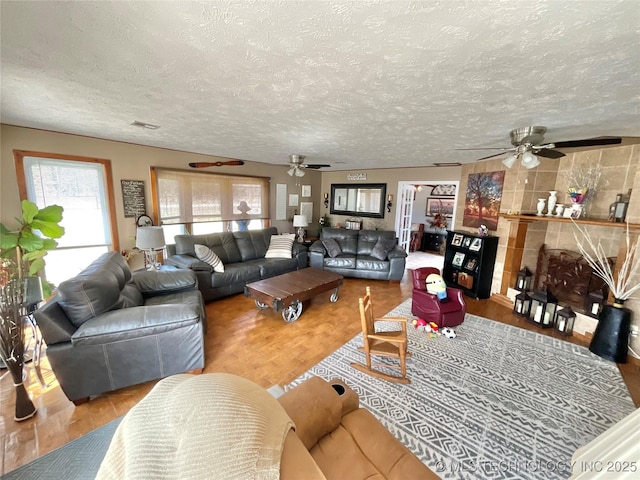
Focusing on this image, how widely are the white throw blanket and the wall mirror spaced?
565cm

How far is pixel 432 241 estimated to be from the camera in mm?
7508

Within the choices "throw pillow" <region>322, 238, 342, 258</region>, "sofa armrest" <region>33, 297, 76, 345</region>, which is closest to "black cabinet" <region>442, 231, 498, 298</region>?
"throw pillow" <region>322, 238, 342, 258</region>

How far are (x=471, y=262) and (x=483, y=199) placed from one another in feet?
3.65

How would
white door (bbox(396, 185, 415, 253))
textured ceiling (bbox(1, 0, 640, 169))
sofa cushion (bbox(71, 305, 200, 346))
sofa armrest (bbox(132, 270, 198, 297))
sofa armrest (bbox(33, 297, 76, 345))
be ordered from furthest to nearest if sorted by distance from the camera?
1. white door (bbox(396, 185, 415, 253))
2. sofa armrest (bbox(132, 270, 198, 297))
3. sofa cushion (bbox(71, 305, 200, 346))
4. sofa armrest (bbox(33, 297, 76, 345))
5. textured ceiling (bbox(1, 0, 640, 169))

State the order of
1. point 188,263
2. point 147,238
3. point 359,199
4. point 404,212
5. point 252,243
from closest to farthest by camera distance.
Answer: point 147,238 < point 188,263 < point 252,243 < point 404,212 < point 359,199

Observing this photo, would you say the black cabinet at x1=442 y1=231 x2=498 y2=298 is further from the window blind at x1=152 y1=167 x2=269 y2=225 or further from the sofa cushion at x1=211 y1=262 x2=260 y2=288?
the window blind at x1=152 y1=167 x2=269 y2=225

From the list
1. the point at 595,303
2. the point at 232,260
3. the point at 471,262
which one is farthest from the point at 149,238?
the point at 595,303

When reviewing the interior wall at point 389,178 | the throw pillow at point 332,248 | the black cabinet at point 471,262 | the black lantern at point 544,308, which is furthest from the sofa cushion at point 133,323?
the interior wall at point 389,178

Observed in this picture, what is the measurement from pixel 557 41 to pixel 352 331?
274 centimetres

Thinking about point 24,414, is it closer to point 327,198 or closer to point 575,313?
point 575,313

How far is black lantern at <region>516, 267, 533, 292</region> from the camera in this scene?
11.7 feet

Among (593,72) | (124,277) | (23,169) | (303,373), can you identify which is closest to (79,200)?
(23,169)

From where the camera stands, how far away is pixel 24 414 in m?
1.70

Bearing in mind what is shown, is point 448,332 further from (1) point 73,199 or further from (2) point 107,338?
(1) point 73,199
